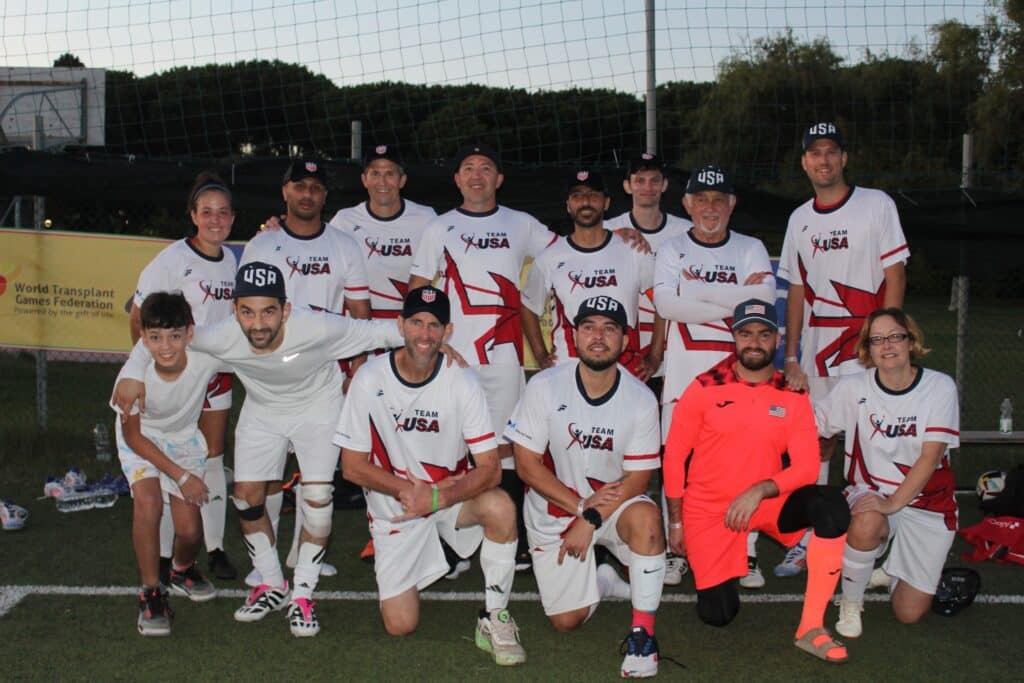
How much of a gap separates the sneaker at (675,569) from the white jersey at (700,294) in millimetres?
888

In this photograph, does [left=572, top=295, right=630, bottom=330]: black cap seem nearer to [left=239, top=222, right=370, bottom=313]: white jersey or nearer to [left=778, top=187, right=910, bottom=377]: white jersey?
[left=778, top=187, right=910, bottom=377]: white jersey


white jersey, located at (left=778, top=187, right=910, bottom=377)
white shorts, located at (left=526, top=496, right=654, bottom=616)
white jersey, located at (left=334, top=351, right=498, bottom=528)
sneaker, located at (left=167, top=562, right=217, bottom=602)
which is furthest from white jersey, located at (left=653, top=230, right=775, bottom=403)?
sneaker, located at (left=167, top=562, right=217, bottom=602)

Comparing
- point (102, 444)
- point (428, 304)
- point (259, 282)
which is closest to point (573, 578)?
point (428, 304)

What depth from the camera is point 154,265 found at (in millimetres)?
6172

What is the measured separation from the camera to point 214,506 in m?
6.07

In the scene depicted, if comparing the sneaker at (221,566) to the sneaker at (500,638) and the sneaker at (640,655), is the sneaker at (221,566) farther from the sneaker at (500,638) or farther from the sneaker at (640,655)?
the sneaker at (640,655)

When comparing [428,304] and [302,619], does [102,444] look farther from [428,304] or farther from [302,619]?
[428,304]

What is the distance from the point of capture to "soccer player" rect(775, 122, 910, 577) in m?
6.11

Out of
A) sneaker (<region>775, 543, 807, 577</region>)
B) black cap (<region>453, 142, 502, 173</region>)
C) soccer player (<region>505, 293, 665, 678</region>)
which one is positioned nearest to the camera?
soccer player (<region>505, 293, 665, 678</region>)

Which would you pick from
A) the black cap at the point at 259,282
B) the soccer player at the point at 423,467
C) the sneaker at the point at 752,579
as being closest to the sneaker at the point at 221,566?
the soccer player at the point at 423,467

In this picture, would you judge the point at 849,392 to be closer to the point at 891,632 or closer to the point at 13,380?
the point at 891,632

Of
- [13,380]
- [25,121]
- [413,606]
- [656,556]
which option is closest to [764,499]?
[656,556]

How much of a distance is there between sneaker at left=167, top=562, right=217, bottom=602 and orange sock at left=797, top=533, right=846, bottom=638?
292 cm

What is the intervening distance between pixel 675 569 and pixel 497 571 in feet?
4.71
